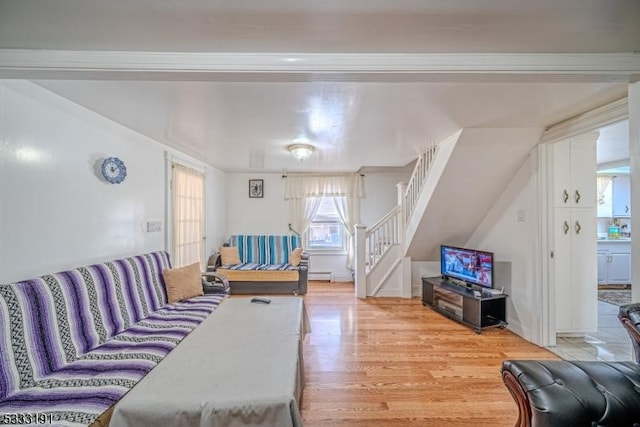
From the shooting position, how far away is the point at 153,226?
3.21 metres

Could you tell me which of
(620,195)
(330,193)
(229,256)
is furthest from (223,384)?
(620,195)

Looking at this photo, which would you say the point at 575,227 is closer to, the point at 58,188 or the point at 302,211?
the point at 302,211

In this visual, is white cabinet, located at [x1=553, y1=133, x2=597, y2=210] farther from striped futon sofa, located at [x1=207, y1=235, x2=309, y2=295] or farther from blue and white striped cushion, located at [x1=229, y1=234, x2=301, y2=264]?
blue and white striped cushion, located at [x1=229, y1=234, x2=301, y2=264]

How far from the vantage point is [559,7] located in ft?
3.62

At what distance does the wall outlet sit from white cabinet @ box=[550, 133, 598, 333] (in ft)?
14.1

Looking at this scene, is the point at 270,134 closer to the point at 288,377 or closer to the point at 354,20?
the point at 354,20

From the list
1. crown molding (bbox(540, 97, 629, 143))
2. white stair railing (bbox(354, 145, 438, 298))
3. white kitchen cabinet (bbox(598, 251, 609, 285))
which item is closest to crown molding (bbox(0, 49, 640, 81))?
crown molding (bbox(540, 97, 629, 143))

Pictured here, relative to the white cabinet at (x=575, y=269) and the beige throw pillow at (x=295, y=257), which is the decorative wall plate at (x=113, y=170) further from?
the white cabinet at (x=575, y=269)

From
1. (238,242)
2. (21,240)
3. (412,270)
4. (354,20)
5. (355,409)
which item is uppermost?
(354,20)

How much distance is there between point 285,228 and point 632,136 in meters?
4.97

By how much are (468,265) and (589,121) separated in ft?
6.39

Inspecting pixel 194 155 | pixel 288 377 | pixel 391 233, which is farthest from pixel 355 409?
pixel 194 155

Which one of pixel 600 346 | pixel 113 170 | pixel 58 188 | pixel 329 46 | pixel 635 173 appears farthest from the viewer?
pixel 600 346

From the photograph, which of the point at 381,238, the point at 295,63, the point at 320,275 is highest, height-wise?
the point at 295,63
